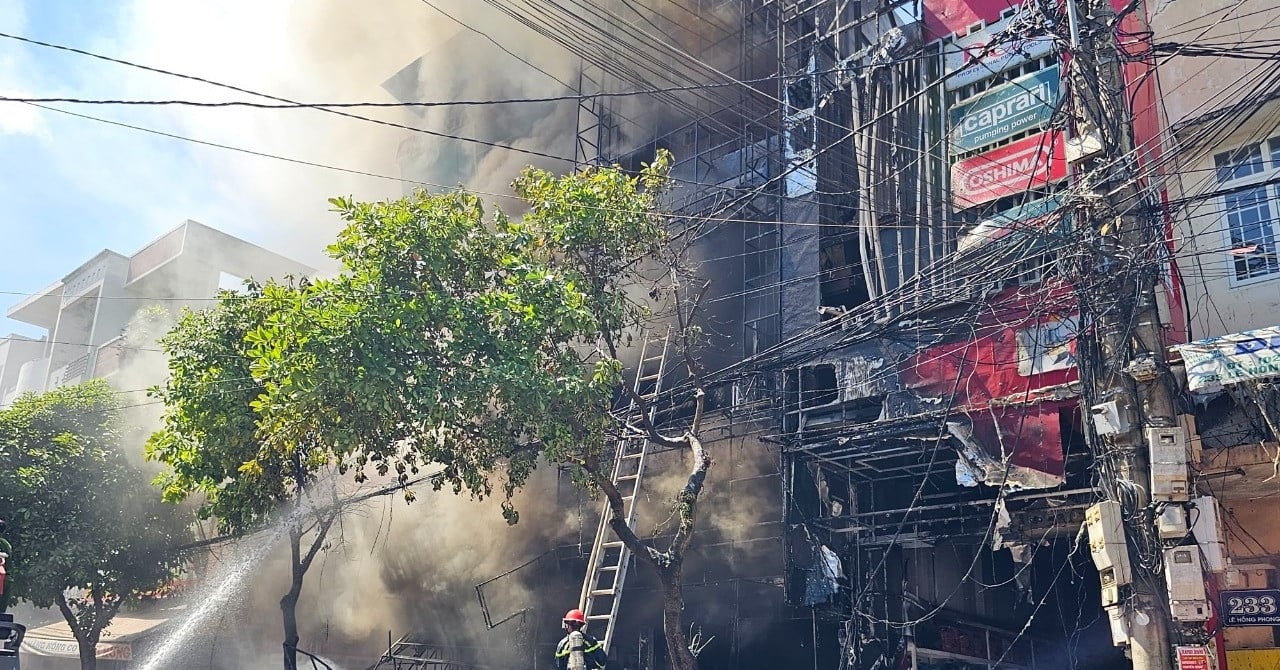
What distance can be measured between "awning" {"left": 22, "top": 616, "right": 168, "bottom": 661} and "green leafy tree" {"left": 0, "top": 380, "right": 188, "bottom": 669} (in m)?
5.52

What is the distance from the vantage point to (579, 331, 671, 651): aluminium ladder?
14.6 meters

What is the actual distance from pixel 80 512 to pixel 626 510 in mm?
10036

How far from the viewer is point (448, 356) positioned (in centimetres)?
1155

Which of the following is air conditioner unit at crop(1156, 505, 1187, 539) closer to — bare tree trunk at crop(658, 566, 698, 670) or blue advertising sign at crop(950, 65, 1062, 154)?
bare tree trunk at crop(658, 566, 698, 670)

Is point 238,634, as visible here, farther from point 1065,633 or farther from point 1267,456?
point 1267,456

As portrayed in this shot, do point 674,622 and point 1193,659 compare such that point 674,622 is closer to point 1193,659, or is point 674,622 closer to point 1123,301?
point 1193,659

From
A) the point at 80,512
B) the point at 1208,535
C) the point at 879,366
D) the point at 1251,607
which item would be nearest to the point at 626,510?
the point at 879,366

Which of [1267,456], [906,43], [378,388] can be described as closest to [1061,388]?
[1267,456]

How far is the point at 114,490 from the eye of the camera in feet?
58.0

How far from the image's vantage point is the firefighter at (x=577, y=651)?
8.70m

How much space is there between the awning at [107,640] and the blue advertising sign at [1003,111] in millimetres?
22172

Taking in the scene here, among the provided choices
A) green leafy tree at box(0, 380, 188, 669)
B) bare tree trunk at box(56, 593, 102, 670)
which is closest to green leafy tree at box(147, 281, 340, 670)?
green leafy tree at box(0, 380, 188, 669)

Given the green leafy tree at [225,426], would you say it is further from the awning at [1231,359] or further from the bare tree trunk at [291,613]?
the awning at [1231,359]

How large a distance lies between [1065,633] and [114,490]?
17.0 m
